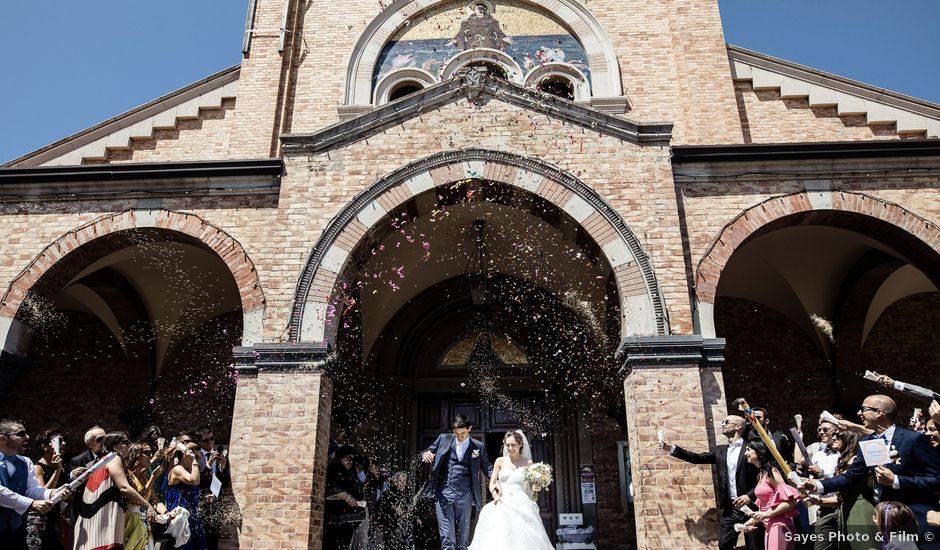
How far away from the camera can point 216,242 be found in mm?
8586

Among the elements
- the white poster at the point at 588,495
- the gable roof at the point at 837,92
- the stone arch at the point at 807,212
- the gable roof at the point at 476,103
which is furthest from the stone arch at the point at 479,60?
the white poster at the point at 588,495

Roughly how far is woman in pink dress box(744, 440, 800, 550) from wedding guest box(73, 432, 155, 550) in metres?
5.04

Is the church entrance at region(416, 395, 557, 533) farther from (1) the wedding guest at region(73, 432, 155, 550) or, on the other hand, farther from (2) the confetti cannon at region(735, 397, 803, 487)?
(1) the wedding guest at region(73, 432, 155, 550)

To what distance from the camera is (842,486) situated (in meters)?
4.59

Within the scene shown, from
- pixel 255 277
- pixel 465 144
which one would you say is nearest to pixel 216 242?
pixel 255 277

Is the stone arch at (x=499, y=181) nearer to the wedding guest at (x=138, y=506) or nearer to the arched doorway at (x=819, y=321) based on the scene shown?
the wedding guest at (x=138, y=506)

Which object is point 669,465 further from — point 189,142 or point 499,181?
point 189,142

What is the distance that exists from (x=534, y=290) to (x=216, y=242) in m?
5.30

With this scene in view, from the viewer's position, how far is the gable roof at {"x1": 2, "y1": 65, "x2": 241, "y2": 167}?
34.5ft

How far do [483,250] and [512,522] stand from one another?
18.5 ft

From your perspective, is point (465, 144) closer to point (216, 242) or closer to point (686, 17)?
point (216, 242)

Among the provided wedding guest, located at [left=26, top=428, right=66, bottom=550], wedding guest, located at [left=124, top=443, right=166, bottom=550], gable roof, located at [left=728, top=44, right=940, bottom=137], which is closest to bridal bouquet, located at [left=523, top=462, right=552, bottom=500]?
wedding guest, located at [left=124, top=443, right=166, bottom=550]

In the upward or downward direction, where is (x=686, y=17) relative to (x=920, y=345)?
upward

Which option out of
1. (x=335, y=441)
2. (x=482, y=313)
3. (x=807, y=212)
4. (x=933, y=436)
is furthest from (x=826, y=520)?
(x=482, y=313)
